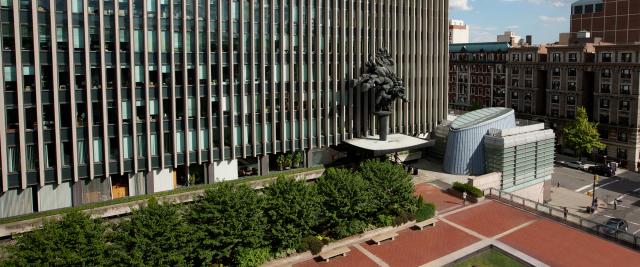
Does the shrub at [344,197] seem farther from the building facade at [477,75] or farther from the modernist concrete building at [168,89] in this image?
the building facade at [477,75]

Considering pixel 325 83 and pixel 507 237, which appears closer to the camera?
pixel 507 237

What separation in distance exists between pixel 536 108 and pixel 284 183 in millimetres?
81513

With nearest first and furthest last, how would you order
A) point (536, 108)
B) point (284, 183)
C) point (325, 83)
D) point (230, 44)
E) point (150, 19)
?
point (284, 183) → point (150, 19) → point (230, 44) → point (325, 83) → point (536, 108)

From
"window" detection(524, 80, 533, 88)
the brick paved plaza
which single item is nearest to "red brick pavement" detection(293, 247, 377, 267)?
the brick paved plaza

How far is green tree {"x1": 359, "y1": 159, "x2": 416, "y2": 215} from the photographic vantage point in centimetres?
4628

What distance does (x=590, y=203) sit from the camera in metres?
71.7

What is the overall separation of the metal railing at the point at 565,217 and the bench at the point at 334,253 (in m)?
22.3

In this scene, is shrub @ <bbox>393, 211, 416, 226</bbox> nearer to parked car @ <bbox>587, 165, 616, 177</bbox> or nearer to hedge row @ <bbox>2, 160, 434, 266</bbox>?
hedge row @ <bbox>2, 160, 434, 266</bbox>

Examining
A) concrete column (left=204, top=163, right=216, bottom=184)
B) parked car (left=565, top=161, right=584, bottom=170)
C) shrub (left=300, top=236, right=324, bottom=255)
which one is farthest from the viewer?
parked car (left=565, top=161, right=584, bottom=170)

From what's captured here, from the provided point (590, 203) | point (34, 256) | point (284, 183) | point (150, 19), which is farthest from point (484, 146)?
point (34, 256)

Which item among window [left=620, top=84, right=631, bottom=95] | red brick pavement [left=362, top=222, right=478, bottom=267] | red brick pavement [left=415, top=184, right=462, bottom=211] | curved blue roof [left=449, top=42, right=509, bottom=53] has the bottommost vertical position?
red brick pavement [left=362, top=222, right=478, bottom=267]

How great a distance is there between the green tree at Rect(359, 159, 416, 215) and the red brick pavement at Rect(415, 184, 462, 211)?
730 centimetres

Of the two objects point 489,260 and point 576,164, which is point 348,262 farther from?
point 576,164

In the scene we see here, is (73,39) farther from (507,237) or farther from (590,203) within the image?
(590,203)
